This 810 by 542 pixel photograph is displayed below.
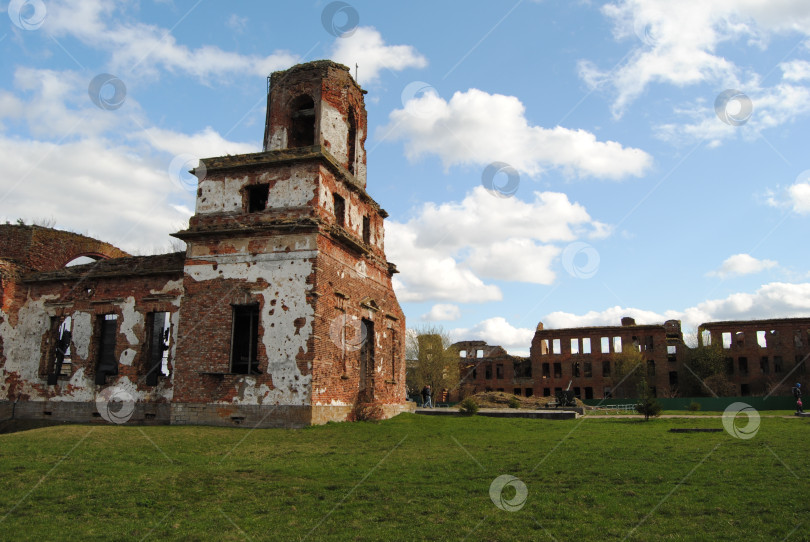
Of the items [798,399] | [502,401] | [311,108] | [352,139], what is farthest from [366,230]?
[798,399]

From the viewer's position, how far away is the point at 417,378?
63875 mm

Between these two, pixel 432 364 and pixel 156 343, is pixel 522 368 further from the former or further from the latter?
pixel 156 343

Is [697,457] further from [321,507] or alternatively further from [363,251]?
[363,251]

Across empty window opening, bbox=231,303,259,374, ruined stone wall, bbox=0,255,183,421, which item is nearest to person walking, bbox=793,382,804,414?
empty window opening, bbox=231,303,259,374

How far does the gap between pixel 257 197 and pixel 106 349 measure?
8130 mm

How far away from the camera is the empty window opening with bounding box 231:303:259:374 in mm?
17578

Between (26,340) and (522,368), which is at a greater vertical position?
(26,340)

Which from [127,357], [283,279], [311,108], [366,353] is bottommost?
[127,357]

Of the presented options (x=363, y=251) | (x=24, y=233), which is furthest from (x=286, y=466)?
(x=24, y=233)

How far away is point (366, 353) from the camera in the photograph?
2100cm

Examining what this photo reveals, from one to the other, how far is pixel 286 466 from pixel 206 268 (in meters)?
9.54

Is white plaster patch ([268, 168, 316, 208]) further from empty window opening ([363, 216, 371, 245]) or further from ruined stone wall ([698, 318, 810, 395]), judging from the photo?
ruined stone wall ([698, 318, 810, 395])

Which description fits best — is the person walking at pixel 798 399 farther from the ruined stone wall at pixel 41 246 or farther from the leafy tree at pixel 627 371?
the ruined stone wall at pixel 41 246

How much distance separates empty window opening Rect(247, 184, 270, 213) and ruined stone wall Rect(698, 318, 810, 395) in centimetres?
5378
